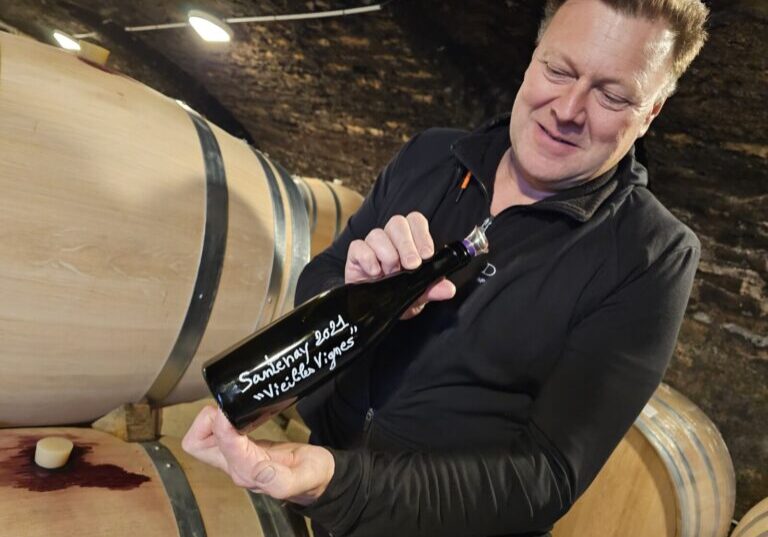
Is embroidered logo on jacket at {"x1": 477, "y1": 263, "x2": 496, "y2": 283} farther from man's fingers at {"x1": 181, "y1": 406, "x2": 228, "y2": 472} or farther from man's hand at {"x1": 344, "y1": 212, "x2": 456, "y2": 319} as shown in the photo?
man's fingers at {"x1": 181, "y1": 406, "x2": 228, "y2": 472}

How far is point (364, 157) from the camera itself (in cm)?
A: 492

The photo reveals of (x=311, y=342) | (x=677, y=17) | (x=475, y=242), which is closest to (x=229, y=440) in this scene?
(x=311, y=342)

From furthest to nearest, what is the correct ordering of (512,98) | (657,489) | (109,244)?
(512,98)
(657,489)
(109,244)

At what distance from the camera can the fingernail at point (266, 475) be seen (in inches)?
25.0

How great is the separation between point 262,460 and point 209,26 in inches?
156

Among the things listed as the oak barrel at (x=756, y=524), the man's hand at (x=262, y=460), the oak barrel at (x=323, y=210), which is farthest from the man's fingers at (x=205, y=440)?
the oak barrel at (x=323, y=210)

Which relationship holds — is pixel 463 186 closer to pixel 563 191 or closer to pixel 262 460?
pixel 563 191

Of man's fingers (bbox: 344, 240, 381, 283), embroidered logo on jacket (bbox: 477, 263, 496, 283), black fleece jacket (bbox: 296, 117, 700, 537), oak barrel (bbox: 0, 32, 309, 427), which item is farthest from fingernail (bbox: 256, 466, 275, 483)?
oak barrel (bbox: 0, 32, 309, 427)

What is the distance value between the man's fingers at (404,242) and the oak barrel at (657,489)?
53.6 inches

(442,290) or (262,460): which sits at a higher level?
(442,290)

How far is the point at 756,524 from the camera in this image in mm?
1761

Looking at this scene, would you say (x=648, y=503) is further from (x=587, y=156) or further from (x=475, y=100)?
(x=475, y=100)

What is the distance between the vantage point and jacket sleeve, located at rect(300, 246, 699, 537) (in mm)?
793

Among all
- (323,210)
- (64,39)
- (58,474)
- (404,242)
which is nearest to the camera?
(404,242)
